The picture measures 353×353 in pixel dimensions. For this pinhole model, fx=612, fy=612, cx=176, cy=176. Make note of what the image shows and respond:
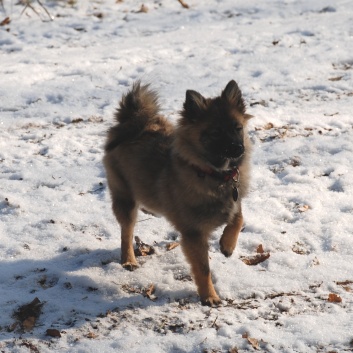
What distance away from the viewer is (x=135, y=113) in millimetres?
5000

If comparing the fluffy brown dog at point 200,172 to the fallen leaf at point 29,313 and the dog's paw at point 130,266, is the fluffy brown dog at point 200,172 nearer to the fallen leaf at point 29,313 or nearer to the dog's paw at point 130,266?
the dog's paw at point 130,266

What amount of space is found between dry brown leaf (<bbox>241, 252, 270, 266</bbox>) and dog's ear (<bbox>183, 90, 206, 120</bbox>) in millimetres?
1334

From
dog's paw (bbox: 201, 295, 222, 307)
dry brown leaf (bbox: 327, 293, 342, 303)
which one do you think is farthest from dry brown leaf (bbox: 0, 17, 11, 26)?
dry brown leaf (bbox: 327, 293, 342, 303)

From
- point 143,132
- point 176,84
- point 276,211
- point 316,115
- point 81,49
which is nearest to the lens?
point 143,132

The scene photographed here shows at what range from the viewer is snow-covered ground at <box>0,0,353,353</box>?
4.23 meters

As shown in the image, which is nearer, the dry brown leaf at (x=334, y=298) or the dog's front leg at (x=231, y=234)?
the dry brown leaf at (x=334, y=298)

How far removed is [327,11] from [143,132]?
8.46 m

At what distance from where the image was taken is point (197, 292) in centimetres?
469

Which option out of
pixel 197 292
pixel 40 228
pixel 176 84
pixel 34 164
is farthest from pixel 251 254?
pixel 176 84

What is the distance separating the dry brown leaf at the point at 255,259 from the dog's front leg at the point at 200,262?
64cm

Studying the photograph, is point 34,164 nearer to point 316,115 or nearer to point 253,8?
point 316,115

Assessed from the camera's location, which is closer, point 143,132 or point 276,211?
point 143,132

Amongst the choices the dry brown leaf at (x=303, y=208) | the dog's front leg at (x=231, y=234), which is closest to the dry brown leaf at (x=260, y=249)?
the dog's front leg at (x=231, y=234)

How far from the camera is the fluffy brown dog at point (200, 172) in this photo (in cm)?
445
